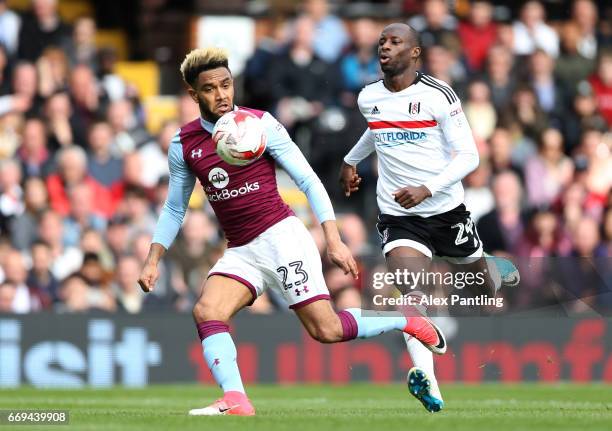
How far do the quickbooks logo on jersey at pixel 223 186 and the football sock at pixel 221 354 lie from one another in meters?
0.84

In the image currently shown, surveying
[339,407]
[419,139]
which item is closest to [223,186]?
[419,139]

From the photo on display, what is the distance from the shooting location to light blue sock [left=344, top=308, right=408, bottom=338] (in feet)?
35.0

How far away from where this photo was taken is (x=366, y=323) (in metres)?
10.7

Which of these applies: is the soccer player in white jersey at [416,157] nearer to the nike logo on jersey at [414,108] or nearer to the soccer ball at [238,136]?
the nike logo on jersey at [414,108]

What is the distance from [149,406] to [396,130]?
3.25 m

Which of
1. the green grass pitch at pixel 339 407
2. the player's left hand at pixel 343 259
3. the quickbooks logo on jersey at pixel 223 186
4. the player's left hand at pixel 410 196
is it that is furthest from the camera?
the player's left hand at pixel 410 196

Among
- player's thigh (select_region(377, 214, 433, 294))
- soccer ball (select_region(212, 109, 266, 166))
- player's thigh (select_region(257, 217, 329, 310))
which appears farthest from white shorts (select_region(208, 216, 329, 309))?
player's thigh (select_region(377, 214, 433, 294))

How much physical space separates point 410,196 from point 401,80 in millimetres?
982

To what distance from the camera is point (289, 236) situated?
10609 mm

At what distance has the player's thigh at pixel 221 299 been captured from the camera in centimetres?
1039

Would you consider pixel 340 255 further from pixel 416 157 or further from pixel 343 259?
pixel 416 157

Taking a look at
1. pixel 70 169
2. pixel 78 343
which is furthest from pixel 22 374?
pixel 70 169

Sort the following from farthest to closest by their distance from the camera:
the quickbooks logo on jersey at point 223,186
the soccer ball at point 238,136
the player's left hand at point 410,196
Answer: the player's left hand at point 410,196, the quickbooks logo on jersey at point 223,186, the soccer ball at point 238,136

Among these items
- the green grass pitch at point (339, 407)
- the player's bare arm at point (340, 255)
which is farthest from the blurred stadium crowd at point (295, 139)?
the player's bare arm at point (340, 255)
